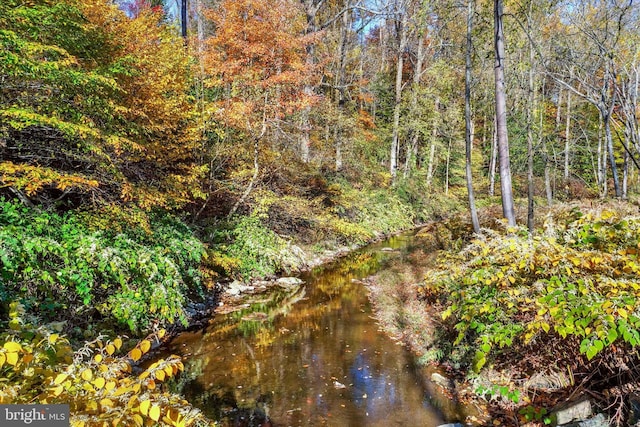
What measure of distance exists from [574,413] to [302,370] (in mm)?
3958

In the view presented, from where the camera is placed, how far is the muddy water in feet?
17.2

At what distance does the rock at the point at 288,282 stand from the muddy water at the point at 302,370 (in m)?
1.39

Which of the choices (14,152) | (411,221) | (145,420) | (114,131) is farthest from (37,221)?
(411,221)

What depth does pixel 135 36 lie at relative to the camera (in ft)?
31.2

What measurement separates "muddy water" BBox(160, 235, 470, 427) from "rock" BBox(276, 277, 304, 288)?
1.39 metres

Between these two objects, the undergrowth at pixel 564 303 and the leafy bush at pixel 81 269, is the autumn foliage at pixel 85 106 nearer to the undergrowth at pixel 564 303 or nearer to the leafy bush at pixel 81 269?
the leafy bush at pixel 81 269

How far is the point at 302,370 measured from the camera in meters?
6.53

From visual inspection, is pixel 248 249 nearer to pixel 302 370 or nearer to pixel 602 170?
pixel 302 370

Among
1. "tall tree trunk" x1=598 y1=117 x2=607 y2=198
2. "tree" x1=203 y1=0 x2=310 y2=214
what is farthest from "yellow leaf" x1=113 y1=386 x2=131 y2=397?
"tall tree trunk" x1=598 y1=117 x2=607 y2=198

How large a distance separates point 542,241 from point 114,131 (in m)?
7.64

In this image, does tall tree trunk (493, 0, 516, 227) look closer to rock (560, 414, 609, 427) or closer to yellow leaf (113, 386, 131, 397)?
rock (560, 414, 609, 427)

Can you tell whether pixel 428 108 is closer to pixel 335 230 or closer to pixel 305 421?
pixel 335 230

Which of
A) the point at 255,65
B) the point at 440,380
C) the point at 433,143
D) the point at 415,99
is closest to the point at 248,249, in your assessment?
the point at 255,65

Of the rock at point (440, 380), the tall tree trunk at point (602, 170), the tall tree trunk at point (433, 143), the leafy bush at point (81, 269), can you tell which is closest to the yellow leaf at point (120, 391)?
the leafy bush at point (81, 269)
